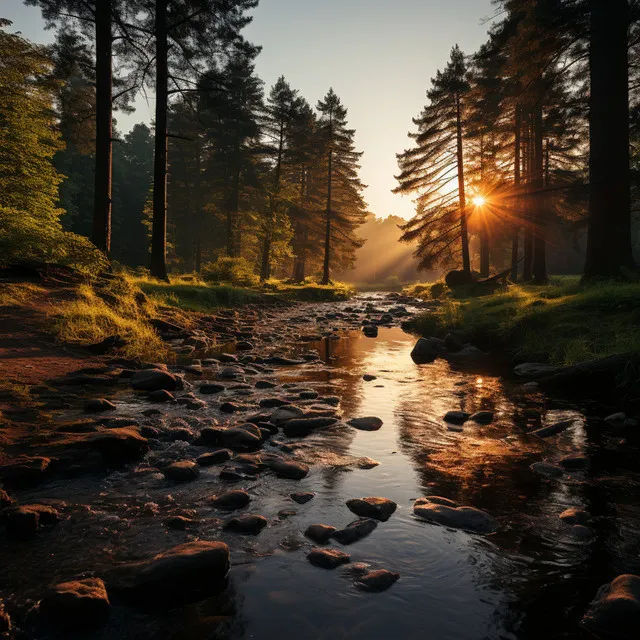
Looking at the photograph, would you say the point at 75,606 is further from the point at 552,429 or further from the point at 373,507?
the point at 552,429

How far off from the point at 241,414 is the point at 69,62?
15.1 m

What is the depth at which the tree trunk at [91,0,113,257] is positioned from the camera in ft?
42.7

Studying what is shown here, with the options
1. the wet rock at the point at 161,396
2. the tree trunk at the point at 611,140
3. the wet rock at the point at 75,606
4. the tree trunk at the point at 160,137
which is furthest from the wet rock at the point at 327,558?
the tree trunk at the point at 160,137

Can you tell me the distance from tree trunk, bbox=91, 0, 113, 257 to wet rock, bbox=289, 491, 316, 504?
1201 centimetres

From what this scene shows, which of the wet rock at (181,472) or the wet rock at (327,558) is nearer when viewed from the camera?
the wet rock at (327,558)

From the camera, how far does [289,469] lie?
3.51 m

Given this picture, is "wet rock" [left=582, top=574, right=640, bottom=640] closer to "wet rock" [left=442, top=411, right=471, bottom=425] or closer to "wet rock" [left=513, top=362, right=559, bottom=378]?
"wet rock" [left=442, top=411, right=471, bottom=425]

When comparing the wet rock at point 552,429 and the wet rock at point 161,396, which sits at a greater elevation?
the wet rock at point 161,396

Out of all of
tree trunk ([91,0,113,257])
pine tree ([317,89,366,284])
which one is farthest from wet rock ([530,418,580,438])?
pine tree ([317,89,366,284])

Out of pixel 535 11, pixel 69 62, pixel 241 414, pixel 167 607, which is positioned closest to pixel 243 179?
pixel 69 62

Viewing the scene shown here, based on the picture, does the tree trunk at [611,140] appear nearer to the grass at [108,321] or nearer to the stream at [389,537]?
the stream at [389,537]

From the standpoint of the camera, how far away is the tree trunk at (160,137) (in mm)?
14109

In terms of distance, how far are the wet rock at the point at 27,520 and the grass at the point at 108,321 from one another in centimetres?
495

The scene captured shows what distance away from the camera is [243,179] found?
3316 centimetres
